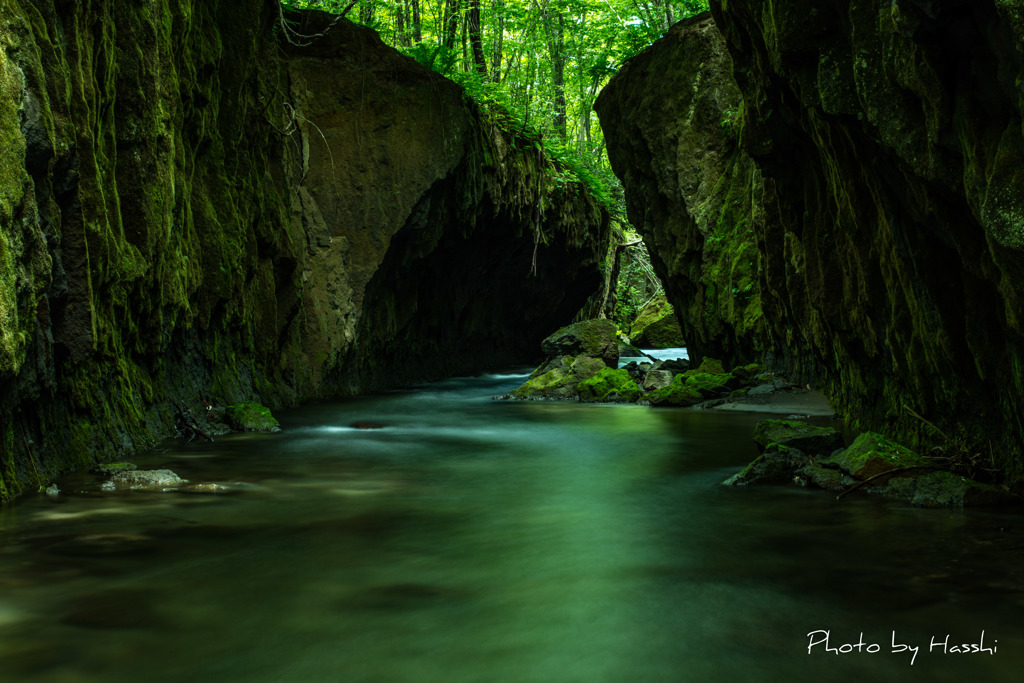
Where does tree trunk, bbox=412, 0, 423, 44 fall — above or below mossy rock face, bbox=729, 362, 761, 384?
above

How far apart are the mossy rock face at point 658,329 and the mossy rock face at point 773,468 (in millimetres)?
31050

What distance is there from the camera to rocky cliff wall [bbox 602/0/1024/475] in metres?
3.96

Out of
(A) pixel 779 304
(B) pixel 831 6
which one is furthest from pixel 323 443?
(A) pixel 779 304

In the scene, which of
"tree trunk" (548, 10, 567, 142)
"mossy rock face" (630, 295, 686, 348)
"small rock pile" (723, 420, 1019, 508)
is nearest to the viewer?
"small rock pile" (723, 420, 1019, 508)

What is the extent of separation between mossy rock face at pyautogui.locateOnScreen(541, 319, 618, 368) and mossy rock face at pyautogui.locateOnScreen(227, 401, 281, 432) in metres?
10.2

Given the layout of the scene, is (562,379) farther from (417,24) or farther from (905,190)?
(905,190)

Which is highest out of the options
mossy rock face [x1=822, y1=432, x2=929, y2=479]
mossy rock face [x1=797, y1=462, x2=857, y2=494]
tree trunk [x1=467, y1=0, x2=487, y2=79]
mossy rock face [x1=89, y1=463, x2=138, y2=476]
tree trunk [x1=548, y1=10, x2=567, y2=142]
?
tree trunk [x1=467, y1=0, x2=487, y2=79]

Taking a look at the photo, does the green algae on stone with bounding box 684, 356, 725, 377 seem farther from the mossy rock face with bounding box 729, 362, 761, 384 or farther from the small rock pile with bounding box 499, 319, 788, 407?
the mossy rock face with bounding box 729, 362, 761, 384

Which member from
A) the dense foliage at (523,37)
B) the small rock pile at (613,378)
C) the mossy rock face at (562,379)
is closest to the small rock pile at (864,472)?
the small rock pile at (613,378)

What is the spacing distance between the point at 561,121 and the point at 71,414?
2350 cm

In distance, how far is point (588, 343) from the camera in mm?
19609

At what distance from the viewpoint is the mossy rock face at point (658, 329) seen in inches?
1510

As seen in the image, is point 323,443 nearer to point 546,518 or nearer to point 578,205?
point 546,518

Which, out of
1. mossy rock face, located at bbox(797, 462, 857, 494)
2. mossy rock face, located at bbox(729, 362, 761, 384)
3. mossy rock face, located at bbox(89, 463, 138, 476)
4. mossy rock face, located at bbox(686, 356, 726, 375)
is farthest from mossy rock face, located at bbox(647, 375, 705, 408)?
mossy rock face, located at bbox(89, 463, 138, 476)
